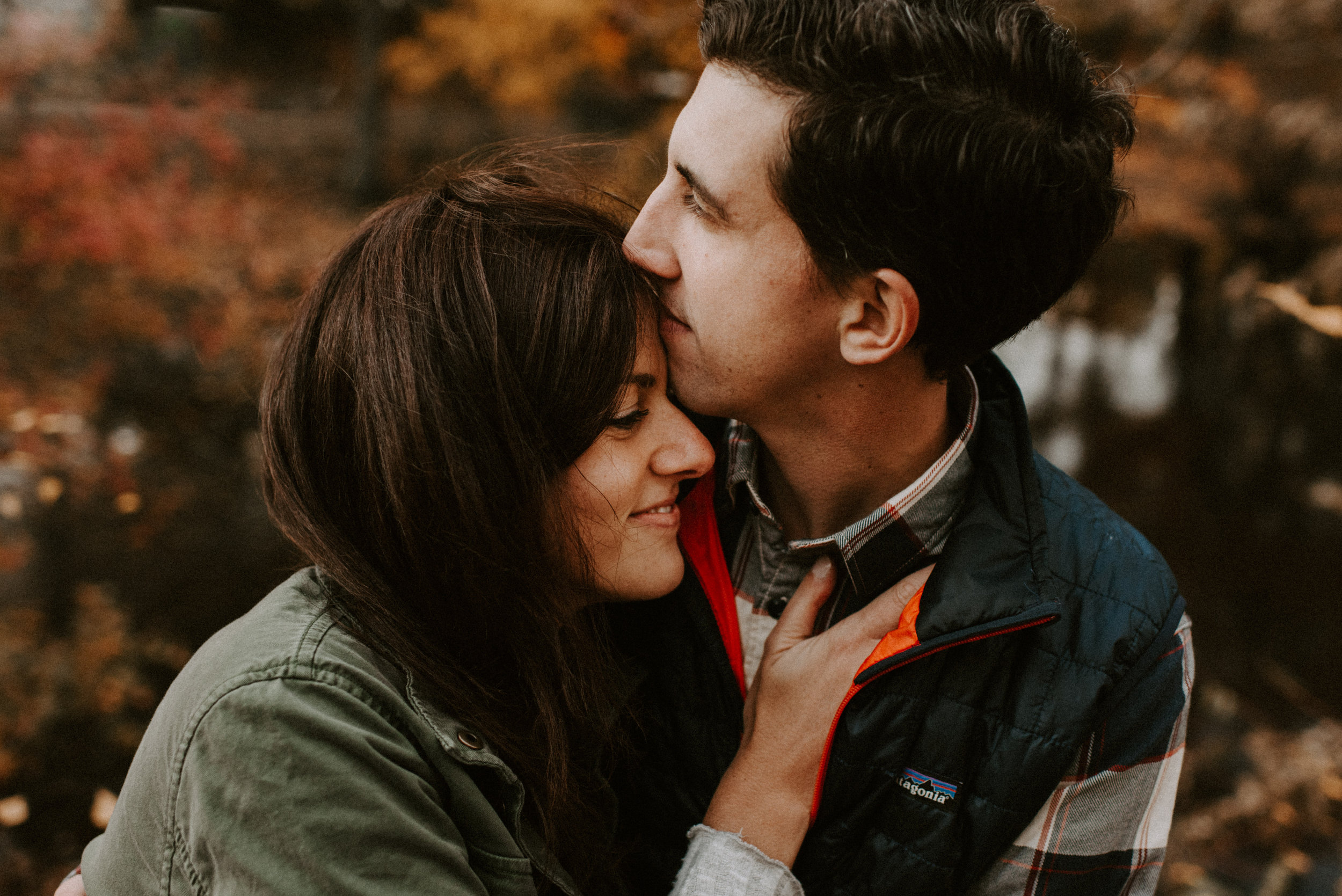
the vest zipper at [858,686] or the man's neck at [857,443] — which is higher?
the man's neck at [857,443]

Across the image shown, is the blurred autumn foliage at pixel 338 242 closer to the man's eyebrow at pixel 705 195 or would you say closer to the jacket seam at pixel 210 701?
the man's eyebrow at pixel 705 195

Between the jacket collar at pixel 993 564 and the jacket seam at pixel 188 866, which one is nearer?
the jacket seam at pixel 188 866

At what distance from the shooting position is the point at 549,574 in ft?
5.11

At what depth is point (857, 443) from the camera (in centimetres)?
179

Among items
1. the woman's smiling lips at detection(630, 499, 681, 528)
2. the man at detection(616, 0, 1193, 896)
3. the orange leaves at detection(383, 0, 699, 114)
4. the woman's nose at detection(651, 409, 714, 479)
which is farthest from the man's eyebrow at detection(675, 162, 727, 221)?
the orange leaves at detection(383, 0, 699, 114)

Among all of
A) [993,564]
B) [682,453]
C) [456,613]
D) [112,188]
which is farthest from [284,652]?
[112,188]

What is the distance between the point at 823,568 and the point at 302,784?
99cm

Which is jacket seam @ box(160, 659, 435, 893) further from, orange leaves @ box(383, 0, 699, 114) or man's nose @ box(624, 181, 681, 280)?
orange leaves @ box(383, 0, 699, 114)

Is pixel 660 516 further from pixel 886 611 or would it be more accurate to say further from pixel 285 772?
pixel 285 772

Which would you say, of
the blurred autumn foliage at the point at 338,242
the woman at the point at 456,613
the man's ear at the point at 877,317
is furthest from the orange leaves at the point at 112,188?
the man's ear at the point at 877,317

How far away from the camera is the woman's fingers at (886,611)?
1614mm

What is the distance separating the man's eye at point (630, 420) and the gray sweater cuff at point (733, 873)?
713mm

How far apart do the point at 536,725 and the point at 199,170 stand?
645cm

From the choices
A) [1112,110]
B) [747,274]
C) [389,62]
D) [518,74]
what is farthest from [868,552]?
[389,62]
